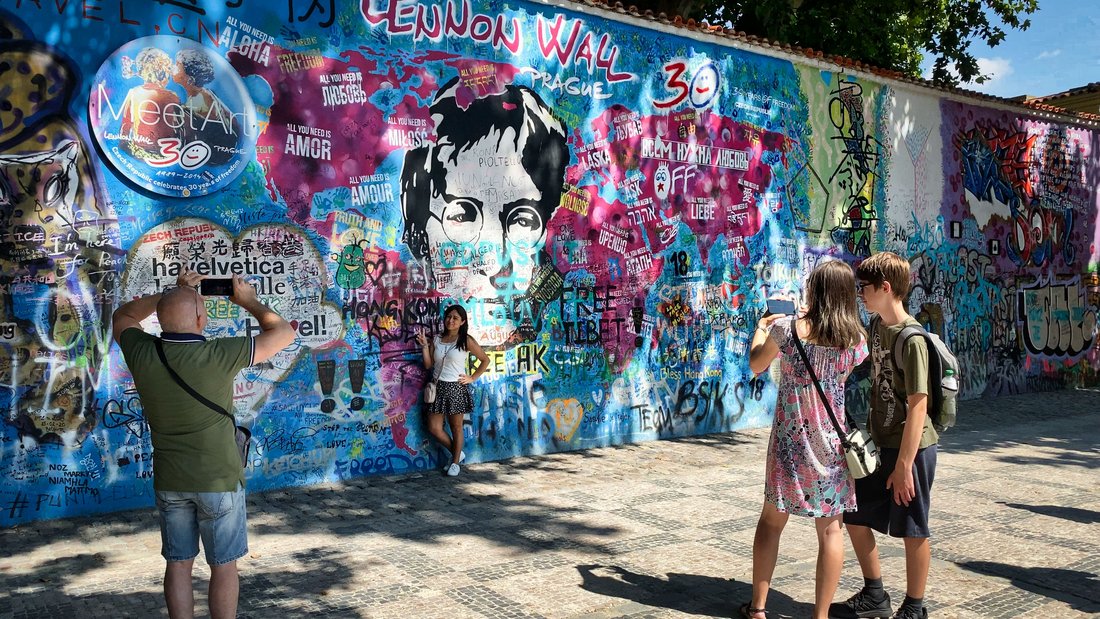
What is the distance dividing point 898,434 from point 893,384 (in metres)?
0.25

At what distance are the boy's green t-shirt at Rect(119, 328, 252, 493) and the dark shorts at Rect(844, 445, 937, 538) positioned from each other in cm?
307

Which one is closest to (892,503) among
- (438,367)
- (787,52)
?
(438,367)

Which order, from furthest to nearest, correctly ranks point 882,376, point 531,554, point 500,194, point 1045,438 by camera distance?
point 1045,438
point 500,194
point 531,554
point 882,376

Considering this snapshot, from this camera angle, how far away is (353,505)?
7.41 meters

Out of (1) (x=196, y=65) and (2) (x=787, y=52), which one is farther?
(2) (x=787, y=52)

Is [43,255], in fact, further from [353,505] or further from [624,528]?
[624,528]

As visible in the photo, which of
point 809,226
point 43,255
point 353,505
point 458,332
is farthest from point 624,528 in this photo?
point 809,226

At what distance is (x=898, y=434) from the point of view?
183 inches

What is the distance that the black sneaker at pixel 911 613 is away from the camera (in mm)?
4797

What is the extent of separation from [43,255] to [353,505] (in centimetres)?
297

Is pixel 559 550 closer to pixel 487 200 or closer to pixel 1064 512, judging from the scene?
pixel 487 200

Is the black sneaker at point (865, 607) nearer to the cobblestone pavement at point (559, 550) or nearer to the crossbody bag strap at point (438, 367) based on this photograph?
the cobblestone pavement at point (559, 550)

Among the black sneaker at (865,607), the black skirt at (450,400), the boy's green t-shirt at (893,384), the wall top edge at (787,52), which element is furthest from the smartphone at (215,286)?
the wall top edge at (787,52)

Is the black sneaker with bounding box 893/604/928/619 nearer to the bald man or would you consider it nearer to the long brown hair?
the long brown hair
